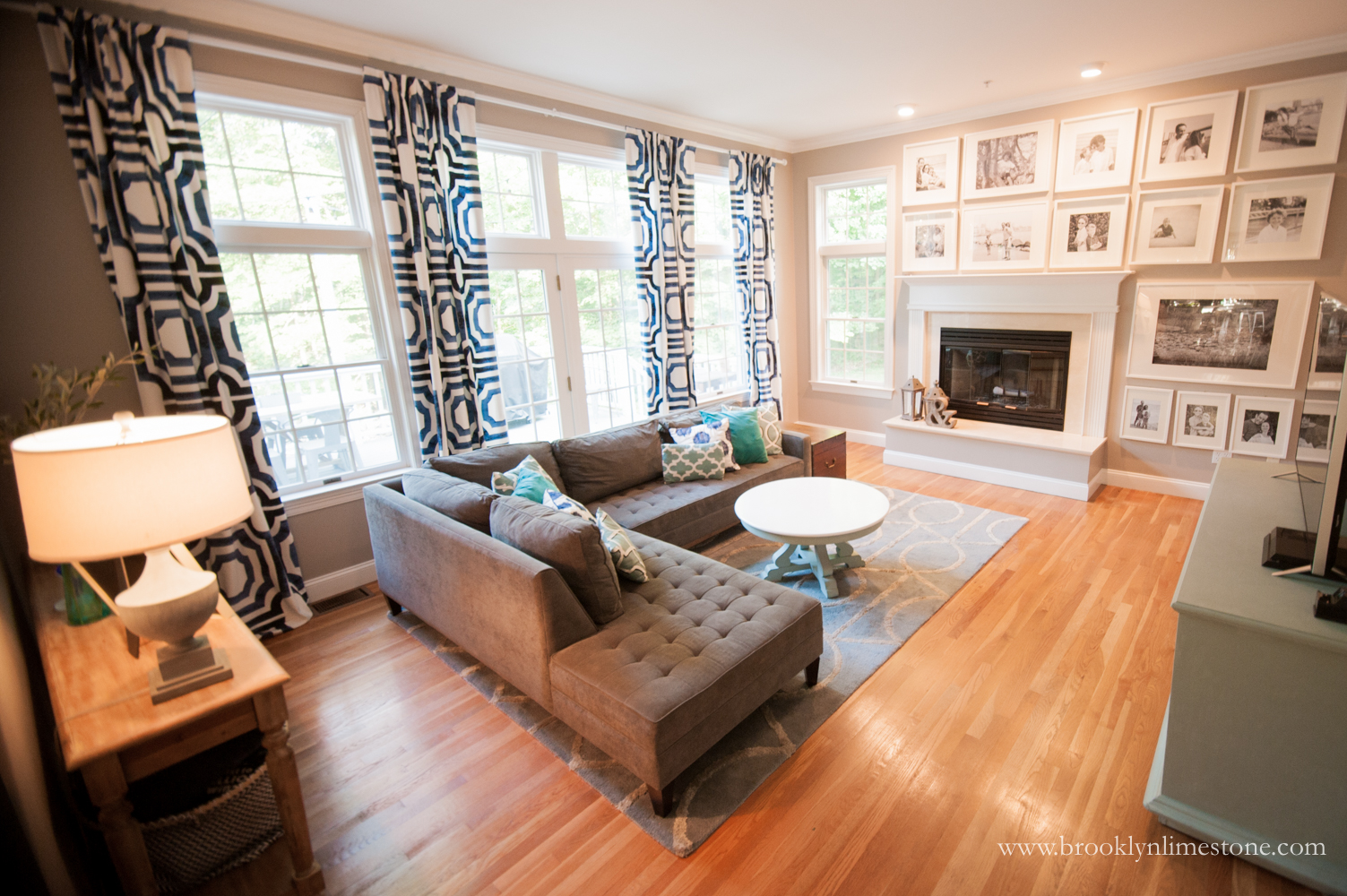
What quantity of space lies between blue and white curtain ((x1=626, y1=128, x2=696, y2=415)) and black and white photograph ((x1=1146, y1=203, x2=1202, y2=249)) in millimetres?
3257

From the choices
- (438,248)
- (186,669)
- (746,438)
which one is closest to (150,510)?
(186,669)

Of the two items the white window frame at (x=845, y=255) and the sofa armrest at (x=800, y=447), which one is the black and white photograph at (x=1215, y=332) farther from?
the sofa armrest at (x=800, y=447)

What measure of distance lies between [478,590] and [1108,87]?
5.17 m

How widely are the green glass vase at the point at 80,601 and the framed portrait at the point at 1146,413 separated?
5.79m

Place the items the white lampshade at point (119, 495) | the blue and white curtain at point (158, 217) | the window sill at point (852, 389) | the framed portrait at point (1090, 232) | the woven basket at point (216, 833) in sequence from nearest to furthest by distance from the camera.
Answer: the white lampshade at point (119, 495) < the woven basket at point (216, 833) < the blue and white curtain at point (158, 217) < the framed portrait at point (1090, 232) < the window sill at point (852, 389)

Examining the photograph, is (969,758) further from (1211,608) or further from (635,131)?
(635,131)

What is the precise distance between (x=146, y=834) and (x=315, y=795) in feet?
1.70

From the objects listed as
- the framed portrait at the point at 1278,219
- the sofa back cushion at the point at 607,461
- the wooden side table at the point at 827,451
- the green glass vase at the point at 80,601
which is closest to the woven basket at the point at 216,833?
the green glass vase at the point at 80,601

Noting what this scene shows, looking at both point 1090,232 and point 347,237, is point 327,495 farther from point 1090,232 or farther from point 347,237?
point 1090,232

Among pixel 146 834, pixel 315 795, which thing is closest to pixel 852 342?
pixel 315 795

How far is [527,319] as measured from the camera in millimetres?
4062

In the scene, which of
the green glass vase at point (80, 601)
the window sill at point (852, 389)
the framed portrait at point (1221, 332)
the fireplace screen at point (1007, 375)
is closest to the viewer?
the green glass vase at point (80, 601)

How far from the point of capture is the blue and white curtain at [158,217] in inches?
94.7

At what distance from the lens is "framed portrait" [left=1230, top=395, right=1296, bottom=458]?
3.80m
